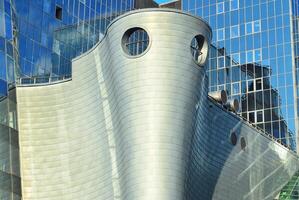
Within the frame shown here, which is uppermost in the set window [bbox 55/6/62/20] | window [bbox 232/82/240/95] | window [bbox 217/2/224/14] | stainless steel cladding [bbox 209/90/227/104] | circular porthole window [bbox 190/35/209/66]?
window [bbox 217/2/224/14]

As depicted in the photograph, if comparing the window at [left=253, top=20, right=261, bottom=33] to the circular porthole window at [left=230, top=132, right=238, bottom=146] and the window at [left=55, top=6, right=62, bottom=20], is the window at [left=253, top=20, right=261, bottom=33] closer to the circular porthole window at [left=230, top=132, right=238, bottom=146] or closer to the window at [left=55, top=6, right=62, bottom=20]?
the circular porthole window at [left=230, top=132, right=238, bottom=146]

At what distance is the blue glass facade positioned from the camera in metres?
51.5

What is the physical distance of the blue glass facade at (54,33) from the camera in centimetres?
5153

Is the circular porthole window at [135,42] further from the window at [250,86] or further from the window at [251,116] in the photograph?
the window at [251,116]

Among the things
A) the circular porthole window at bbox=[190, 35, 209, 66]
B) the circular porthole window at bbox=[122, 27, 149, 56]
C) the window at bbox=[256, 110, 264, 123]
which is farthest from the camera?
the window at bbox=[256, 110, 264, 123]

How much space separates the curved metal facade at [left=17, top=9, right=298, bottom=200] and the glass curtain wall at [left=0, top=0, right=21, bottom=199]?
68cm

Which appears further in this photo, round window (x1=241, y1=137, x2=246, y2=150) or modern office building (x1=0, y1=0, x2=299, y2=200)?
round window (x1=241, y1=137, x2=246, y2=150)

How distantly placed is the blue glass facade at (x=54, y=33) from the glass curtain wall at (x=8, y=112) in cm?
183

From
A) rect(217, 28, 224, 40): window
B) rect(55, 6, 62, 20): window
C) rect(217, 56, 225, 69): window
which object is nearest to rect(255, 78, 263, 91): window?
rect(217, 56, 225, 69): window

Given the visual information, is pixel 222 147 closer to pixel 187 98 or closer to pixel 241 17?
pixel 187 98

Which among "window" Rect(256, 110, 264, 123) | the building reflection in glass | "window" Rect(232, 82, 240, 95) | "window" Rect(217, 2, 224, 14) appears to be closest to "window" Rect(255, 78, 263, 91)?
the building reflection in glass

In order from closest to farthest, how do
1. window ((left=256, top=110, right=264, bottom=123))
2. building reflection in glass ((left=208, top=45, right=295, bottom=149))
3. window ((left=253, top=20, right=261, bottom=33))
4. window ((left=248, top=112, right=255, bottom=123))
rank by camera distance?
building reflection in glass ((left=208, top=45, right=295, bottom=149))
window ((left=256, top=110, right=264, bottom=123))
window ((left=248, top=112, right=255, bottom=123))
window ((left=253, top=20, right=261, bottom=33))

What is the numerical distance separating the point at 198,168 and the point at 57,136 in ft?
30.0

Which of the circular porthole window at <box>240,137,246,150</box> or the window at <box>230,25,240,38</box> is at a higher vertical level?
the window at <box>230,25,240,38</box>
